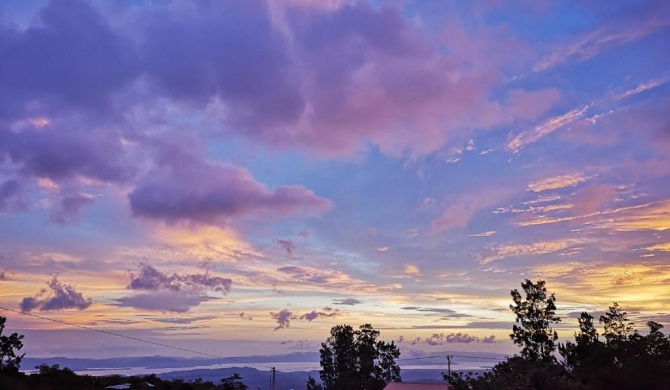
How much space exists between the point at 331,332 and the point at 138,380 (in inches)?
1504

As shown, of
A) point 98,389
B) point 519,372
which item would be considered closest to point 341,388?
point 98,389

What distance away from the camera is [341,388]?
80.1 meters

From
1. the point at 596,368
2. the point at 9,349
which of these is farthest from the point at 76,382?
the point at 596,368

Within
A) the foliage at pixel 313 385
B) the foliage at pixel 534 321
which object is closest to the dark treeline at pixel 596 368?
the foliage at pixel 534 321

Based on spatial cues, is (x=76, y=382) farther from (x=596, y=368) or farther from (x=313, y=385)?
(x=313, y=385)

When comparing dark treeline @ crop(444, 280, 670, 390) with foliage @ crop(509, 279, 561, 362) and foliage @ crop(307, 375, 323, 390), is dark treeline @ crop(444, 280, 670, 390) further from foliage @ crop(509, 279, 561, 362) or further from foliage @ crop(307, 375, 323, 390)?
foliage @ crop(307, 375, 323, 390)

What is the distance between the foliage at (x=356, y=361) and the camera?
8062cm

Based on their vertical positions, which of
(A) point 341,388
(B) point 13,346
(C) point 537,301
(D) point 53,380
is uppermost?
(C) point 537,301

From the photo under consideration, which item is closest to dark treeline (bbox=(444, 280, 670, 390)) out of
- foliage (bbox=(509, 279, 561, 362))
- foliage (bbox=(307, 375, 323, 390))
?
foliage (bbox=(509, 279, 561, 362))

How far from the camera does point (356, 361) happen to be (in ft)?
269

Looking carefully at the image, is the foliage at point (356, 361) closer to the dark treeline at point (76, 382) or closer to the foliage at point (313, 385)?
the foliage at point (313, 385)

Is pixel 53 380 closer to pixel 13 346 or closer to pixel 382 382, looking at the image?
pixel 13 346

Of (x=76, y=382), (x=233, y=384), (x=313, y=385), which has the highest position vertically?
(x=76, y=382)

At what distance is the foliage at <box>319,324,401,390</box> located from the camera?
8062 centimetres
